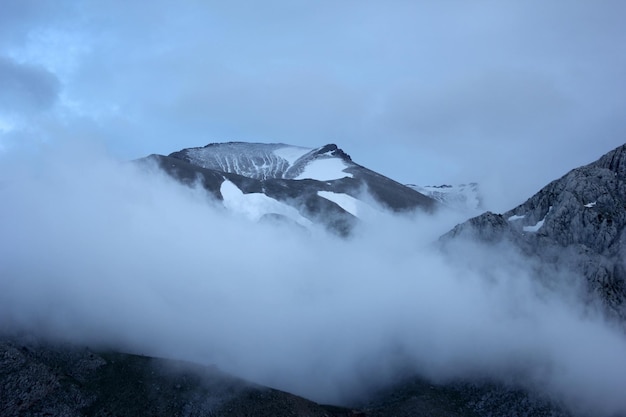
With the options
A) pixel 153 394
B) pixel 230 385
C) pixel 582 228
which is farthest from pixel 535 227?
pixel 153 394

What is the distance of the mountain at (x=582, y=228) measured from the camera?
13412 centimetres

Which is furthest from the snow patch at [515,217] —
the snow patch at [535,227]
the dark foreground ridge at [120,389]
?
the dark foreground ridge at [120,389]

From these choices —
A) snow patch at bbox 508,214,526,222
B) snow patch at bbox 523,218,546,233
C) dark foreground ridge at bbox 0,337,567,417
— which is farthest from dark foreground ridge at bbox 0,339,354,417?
snow patch at bbox 508,214,526,222

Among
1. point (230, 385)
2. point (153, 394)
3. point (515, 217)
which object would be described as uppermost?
point (515, 217)

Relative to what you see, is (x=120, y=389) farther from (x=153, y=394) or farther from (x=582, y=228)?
(x=582, y=228)

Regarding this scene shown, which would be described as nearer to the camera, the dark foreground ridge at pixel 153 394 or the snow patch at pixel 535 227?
the dark foreground ridge at pixel 153 394

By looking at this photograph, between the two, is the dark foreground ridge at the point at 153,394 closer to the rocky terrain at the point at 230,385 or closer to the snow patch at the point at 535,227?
the rocky terrain at the point at 230,385

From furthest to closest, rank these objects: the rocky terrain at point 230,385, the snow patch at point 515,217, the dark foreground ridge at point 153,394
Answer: the snow patch at point 515,217 → the rocky terrain at point 230,385 → the dark foreground ridge at point 153,394

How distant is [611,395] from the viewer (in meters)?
111

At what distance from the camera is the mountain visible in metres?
134

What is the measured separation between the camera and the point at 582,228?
142500 mm

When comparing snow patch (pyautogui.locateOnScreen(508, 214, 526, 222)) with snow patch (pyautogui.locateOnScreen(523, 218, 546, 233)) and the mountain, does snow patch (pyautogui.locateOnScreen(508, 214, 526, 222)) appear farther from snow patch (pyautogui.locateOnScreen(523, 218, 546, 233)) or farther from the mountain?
snow patch (pyautogui.locateOnScreen(523, 218, 546, 233))

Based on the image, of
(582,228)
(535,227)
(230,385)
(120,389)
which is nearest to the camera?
(120,389)

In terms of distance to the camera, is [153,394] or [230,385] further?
[230,385]
